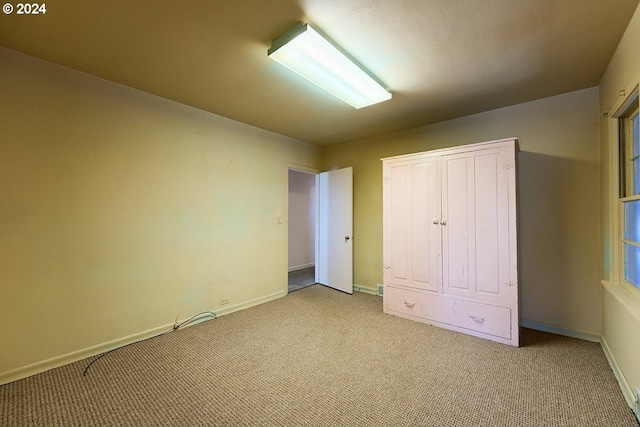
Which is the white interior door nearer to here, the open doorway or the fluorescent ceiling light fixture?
the open doorway

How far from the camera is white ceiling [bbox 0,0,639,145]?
1.53 m

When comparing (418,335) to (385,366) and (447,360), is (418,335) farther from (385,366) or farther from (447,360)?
(385,366)

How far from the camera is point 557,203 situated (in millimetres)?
2637

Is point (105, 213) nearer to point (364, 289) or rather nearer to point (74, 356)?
point (74, 356)

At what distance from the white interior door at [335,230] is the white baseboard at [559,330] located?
7.09 feet

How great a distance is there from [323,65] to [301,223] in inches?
171

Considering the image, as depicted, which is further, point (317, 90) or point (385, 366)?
point (317, 90)

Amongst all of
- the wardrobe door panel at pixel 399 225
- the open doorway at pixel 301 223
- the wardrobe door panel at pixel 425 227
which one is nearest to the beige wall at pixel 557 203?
the wardrobe door panel at pixel 425 227

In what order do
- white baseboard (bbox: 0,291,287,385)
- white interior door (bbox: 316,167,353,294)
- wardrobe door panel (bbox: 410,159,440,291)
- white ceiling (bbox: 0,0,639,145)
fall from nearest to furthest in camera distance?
white ceiling (bbox: 0,0,639,145) < white baseboard (bbox: 0,291,287,385) < wardrobe door panel (bbox: 410,159,440,291) < white interior door (bbox: 316,167,353,294)

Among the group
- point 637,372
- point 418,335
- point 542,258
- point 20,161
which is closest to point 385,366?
point 418,335

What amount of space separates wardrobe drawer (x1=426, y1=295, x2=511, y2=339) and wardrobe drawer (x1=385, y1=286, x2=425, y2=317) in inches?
3.5

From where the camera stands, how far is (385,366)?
6.77 feet

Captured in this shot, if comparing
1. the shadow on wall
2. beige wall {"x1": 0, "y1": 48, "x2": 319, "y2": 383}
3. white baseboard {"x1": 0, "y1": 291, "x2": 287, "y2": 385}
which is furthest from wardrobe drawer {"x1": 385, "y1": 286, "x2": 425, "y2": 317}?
white baseboard {"x1": 0, "y1": 291, "x2": 287, "y2": 385}

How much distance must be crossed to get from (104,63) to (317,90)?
176 cm
